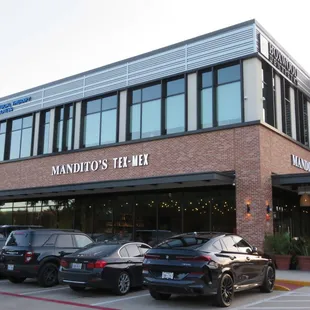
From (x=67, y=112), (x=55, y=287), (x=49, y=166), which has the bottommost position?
(x=55, y=287)

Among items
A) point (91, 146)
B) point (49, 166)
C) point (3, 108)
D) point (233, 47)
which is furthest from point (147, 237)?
point (3, 108)

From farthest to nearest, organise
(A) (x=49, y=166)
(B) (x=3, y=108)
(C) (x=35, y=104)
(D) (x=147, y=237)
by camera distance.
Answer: (B) (x=3, y=108), (C) (x=35, y=104), (A) (x=49, y=166), (D) (x=147, y=237)

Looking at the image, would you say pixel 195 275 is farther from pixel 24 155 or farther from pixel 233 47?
pixel 24 155

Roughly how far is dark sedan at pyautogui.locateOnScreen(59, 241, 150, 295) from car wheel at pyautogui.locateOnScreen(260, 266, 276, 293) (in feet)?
10.6

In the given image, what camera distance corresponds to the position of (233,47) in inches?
798

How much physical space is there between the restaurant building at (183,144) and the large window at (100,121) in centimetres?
7

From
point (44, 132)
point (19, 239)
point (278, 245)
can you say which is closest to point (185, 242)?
point (19, 239)

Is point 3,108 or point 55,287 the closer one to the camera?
point 55,287

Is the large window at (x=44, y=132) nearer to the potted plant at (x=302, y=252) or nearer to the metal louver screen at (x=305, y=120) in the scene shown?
the metal louver screen at (x=305, y=120)

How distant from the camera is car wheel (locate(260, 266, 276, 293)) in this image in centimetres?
1127

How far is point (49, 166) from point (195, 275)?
18.6 metres

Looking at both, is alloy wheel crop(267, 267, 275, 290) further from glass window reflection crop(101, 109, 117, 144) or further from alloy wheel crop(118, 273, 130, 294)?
glass window reflection crop(101, 109, 117, 144)

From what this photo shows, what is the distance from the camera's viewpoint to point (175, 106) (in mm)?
21953

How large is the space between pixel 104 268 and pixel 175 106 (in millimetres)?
12555
